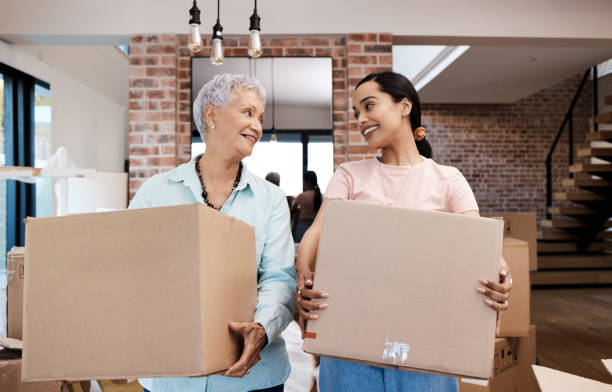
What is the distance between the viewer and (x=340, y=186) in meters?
1.06

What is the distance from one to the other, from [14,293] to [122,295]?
1.14 m

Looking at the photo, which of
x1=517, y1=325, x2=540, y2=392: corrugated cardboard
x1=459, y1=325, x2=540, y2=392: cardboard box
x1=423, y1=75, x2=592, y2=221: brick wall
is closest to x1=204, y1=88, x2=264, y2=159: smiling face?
x1=459, y1=325, x2=540, y2=392: cardboard box

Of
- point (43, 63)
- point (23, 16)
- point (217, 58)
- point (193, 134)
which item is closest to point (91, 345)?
point (217, 58)

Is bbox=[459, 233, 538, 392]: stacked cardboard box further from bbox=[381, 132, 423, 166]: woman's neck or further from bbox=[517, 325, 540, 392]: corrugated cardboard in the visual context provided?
bbox=[381, 132, 423, 166]: woman's neck

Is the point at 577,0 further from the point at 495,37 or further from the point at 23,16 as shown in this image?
the point at 23,16

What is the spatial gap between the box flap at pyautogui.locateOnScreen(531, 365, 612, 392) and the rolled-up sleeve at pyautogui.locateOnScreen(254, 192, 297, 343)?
1.70 feet

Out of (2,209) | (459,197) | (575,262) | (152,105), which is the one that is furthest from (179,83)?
(575,262)

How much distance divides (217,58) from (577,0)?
265 cm

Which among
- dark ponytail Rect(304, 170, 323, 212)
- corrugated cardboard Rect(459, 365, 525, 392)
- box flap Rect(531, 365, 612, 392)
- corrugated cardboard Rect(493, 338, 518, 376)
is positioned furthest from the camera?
dark ponytail Rect(304, 170, 323, 212)

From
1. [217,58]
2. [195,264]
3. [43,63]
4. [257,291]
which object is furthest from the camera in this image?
[43,63]

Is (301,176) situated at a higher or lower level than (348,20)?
lower

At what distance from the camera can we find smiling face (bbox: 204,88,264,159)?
3.49ft

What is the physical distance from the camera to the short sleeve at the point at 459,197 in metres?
0.99

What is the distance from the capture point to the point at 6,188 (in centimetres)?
364
